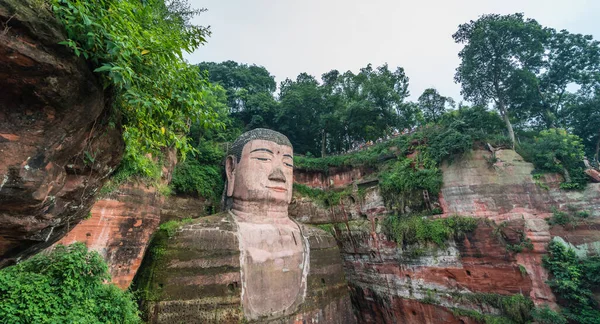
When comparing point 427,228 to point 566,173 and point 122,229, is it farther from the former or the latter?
point 122,229

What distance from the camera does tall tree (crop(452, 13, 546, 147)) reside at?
12961mm

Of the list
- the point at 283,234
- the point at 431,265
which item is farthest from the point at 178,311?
the point at 431,265

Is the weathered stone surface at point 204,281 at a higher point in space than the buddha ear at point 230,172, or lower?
lower

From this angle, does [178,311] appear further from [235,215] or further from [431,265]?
[431,265]

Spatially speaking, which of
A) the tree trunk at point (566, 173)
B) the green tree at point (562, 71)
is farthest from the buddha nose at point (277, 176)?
the green tree at point (562, 71)

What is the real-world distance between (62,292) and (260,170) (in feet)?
18.7

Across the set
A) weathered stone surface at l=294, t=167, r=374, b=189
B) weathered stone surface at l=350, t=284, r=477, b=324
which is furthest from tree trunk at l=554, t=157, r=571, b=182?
weathered stone surface at l=294, t=167, r=374, b=189

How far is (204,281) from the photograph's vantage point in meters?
7.05

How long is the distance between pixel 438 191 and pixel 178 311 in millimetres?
9751

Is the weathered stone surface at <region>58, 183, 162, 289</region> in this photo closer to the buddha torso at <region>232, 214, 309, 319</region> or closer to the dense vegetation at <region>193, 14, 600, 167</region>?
the buddha torso at <region>232, 214, 309, 319</region>

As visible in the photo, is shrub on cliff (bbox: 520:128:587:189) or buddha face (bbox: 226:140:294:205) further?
shrub on cliff (bbox: 520:128:587:189)

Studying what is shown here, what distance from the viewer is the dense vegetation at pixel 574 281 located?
7.59 meters

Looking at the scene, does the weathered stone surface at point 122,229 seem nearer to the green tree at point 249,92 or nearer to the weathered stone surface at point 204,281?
the weathered stone surface at point 204,281

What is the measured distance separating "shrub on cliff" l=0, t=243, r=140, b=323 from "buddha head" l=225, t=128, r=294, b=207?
4515 mm
